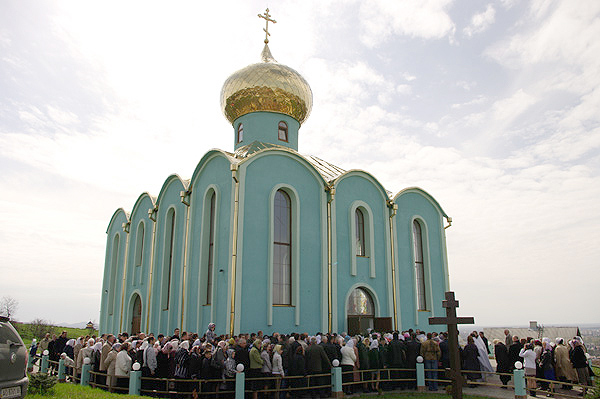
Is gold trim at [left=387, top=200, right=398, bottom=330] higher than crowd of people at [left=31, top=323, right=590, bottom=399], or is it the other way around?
gold trim at [left=387, top=200, right=398, bottom=330]

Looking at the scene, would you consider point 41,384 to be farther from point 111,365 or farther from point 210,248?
point 210,248

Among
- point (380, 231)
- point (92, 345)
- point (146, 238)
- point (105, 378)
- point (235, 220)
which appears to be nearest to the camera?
point (105, 378)

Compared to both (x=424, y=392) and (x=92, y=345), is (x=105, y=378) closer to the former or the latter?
(x=92, y=345)

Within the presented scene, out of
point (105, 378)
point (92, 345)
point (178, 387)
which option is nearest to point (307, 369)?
point (178, 387)

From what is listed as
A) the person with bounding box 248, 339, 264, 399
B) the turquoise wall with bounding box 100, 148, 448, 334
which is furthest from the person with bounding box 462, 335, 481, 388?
the person with bounding box 248, 339, 264, 399

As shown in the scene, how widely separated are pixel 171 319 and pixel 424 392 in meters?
9.04

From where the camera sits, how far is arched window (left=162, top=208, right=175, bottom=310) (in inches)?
717

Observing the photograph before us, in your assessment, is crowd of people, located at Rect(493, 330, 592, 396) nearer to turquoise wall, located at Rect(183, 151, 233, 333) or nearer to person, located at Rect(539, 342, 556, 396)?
person, located at Rect(539, 342, 556, 396)

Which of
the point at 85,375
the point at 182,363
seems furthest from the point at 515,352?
the point at 85,375

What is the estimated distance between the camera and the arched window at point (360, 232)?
1789cm

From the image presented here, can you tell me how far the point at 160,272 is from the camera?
738 inches

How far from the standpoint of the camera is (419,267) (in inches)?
A: 769

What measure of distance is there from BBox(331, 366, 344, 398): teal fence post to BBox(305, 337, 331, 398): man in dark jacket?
27cm

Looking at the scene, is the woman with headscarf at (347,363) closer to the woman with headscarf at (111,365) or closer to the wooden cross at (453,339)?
the wooden cross at (453,339)
